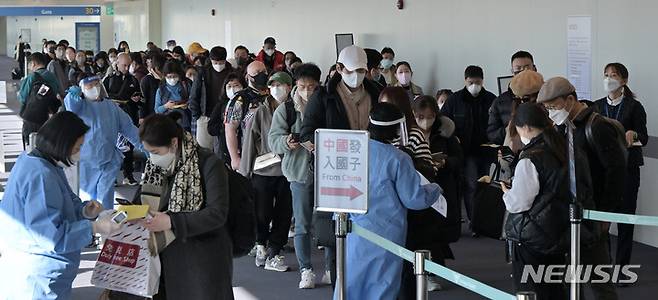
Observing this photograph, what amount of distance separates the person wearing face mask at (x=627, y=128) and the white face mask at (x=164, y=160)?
4489 mm

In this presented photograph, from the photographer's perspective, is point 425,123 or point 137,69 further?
point 137,69

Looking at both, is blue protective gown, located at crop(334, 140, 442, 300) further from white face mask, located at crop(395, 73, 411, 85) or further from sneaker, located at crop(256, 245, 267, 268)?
white face mask, located at crop(395, 73, 411, 85)

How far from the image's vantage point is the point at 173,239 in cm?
552

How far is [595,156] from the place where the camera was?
673 centimetres

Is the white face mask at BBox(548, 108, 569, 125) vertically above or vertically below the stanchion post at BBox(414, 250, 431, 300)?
above

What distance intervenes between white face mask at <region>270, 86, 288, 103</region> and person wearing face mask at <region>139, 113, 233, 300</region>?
3836 mm

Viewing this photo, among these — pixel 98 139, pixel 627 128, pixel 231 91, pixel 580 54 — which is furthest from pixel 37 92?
pixel 627 128

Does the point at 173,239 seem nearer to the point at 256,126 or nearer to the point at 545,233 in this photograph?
the point at 545,233

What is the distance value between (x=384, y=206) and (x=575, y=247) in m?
1.16

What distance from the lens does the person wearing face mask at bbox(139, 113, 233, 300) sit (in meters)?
5.40

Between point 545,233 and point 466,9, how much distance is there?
8.19 meters

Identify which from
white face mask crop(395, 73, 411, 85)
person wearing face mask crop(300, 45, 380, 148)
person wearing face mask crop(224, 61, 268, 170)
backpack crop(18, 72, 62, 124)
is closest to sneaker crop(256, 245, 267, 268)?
person wearing face mask crop(224, 61, 268, 170)

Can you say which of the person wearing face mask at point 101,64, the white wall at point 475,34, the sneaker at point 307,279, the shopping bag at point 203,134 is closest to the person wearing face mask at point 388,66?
the white wall at point 475,34

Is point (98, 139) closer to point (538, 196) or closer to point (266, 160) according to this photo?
point (266, 160)
